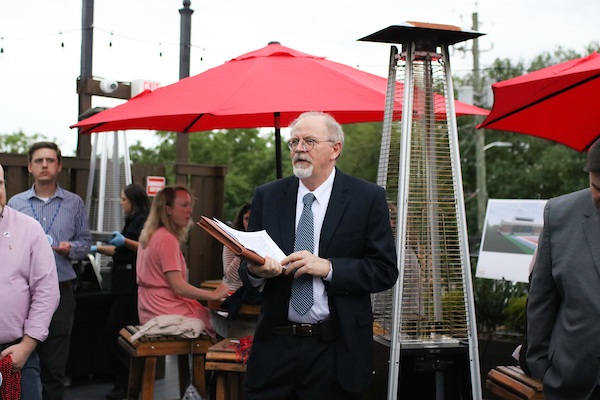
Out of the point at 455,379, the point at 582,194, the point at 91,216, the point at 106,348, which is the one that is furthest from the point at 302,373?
the point at 91,216

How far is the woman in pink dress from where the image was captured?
4637 mm

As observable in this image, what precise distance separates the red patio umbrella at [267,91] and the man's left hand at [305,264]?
1.30 meters

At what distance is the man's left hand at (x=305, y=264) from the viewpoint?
2.54 metres

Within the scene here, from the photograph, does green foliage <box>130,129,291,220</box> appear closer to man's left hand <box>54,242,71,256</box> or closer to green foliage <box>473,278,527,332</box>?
green foliage <box>473,278,527,332</box>

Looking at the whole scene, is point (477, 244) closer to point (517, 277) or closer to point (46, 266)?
point (517, 277)

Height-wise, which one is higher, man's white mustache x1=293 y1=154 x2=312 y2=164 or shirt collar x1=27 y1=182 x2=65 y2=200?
man's white mustache x1=293 y1=154 x2=312 y2=164

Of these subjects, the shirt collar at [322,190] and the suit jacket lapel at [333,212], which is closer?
the suit jacket lapel at [333,212]

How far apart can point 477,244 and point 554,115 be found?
41.9 ft

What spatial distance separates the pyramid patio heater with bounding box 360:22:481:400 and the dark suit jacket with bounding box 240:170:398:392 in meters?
0.54

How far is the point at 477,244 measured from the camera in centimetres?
1691

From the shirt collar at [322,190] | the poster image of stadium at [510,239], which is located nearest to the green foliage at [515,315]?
the poster image of stadium at [510,239]

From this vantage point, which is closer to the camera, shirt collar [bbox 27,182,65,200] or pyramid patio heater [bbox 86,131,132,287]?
shirt collar [bbox 27,182,65,200]

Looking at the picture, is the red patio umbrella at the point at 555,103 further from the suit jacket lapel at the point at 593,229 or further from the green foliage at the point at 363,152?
the green foliage at the point at 363,152

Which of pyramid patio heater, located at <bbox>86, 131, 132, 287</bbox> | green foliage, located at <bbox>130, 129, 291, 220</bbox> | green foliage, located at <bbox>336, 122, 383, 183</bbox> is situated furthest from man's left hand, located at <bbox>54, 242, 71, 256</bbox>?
green foliage, located at <bbox>336, 122, 383, 183</bbox>
